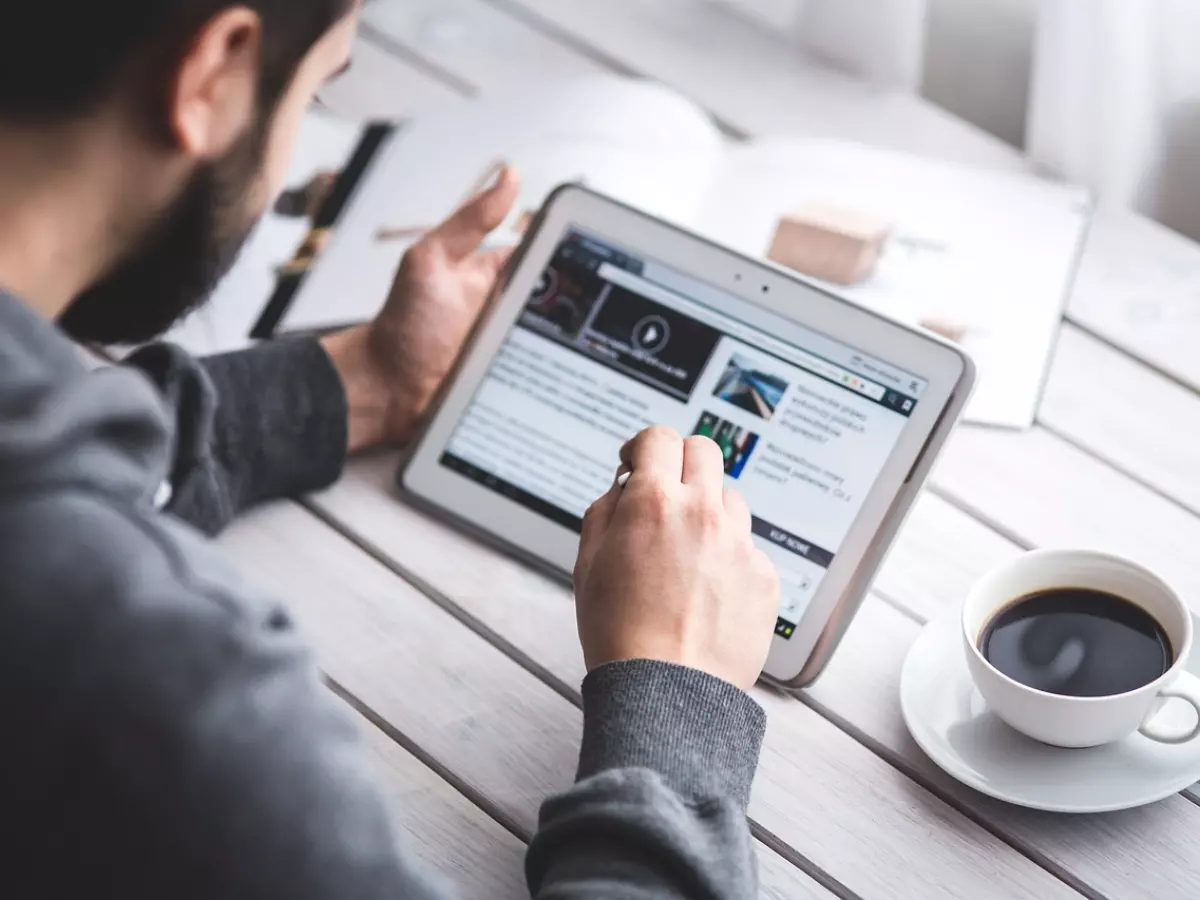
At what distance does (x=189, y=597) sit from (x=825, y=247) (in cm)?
57

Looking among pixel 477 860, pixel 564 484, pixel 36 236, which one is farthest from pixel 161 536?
pixel 564 484

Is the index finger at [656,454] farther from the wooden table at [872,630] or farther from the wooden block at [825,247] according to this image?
the wooden block at [825,247]

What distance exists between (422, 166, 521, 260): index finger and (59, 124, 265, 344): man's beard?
0.83 ft

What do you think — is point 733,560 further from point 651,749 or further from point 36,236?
point 36,236

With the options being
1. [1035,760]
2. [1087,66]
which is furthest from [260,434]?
[1087,66]

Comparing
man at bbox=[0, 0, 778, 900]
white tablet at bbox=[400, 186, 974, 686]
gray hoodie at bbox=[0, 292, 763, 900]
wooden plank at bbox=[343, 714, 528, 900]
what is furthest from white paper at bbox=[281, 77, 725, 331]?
gray hoodie at bbox=[0, 292, 763, 900]

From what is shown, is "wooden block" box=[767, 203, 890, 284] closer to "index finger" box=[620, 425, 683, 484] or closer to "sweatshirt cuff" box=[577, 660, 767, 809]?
"index finger" box=[620, 425, 683, 484]

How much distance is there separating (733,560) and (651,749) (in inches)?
4.8

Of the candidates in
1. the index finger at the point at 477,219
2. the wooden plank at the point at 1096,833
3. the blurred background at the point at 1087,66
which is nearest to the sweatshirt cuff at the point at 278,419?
the index finger at the point at 477,219

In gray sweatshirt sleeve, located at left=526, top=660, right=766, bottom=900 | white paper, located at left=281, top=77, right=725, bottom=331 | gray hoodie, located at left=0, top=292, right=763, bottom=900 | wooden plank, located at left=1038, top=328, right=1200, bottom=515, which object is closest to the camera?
gray hoodie, located at left=0, top=292, right=763, bottom=900

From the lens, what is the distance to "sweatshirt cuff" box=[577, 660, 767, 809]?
603 millimetres

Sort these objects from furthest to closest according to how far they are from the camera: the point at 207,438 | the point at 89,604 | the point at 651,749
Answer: the point at 207,438 → the point at 651,749 → the point at 89,604

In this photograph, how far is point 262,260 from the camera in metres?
0.98

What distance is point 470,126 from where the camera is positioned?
3.50 feet
